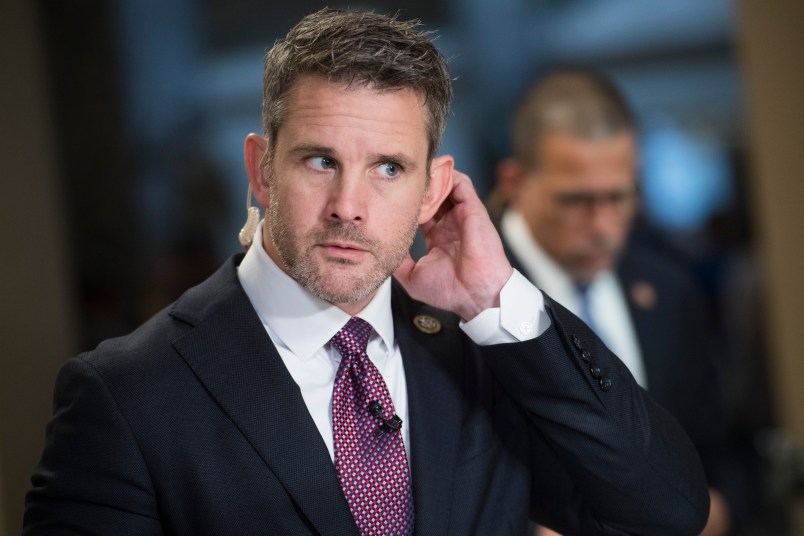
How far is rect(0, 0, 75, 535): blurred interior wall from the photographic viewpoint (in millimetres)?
3256

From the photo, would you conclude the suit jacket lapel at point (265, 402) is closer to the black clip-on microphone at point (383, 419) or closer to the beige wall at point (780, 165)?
the black clip-on microphone at point (383, 419)

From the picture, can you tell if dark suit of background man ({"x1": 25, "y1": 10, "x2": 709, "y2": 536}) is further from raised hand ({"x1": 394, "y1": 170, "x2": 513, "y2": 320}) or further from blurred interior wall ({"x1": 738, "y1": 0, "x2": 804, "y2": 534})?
blurred interior wall ({"x1": 738, "y1": 0, "x2": 804, "y2": 534})

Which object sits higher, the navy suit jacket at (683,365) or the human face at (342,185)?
the human face at (342,185)

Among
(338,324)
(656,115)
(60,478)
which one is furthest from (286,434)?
(656,115)

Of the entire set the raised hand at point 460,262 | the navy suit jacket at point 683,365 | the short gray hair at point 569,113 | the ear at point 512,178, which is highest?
the short gray hair at point 569,113

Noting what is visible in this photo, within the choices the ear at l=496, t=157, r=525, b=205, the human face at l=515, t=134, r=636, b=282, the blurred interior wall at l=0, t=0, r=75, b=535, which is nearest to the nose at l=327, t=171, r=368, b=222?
the human face at l=515, t=134, r=636, b=282

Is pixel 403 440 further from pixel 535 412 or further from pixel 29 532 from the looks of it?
pixel 29 532

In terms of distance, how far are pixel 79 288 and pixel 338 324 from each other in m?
2.62

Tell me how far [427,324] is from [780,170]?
2.71m

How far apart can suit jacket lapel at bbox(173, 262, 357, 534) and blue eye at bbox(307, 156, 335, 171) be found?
258 mm

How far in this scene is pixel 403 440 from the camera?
1.67 metres

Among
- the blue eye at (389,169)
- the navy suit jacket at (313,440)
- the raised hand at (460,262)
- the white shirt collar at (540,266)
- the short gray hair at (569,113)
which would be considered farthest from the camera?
the short gray hair at (569,113)

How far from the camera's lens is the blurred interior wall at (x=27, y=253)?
10.7 feet

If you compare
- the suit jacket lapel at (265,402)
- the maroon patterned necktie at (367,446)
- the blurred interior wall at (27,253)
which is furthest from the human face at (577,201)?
the blurred interior wall at (27,253)
